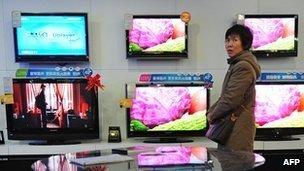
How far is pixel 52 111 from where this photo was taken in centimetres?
403

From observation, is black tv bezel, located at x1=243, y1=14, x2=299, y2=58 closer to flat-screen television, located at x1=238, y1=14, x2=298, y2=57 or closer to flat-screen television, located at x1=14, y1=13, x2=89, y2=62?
flat-screen television, located at x1=238, y1=14, x2=298, y2=57

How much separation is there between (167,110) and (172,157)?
1.82m

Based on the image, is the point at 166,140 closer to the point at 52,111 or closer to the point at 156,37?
the point at 156,37

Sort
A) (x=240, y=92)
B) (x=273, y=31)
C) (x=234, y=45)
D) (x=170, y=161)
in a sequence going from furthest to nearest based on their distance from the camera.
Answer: (x=273, y=31) < (x=234, y=45) < (x=240, y=92) < (x=170, y=161)

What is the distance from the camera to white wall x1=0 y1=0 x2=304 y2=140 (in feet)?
13.9

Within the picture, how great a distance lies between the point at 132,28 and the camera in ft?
13.6

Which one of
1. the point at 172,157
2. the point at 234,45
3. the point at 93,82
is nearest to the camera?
the point at 172,157

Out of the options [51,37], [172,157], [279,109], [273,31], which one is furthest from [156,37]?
[172,157]

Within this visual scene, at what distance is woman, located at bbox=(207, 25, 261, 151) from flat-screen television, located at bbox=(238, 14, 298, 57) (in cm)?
121

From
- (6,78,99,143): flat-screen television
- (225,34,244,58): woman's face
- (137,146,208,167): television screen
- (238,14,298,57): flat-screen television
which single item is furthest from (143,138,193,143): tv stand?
(137,146,208,167): television screen

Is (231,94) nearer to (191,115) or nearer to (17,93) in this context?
(191,115)

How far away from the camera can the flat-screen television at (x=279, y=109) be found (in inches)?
163

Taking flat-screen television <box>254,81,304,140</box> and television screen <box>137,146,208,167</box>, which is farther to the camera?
flat-screen television <box>254,81,304,140</box>

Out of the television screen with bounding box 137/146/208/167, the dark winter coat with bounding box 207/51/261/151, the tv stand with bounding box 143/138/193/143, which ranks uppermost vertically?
the dark winter coat with bounding box 207/51/261/151
